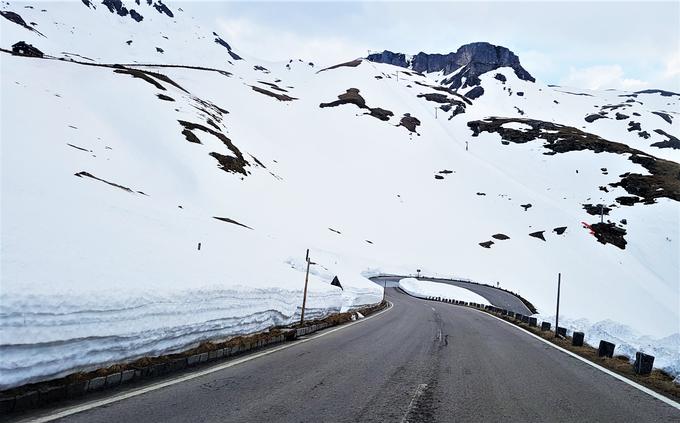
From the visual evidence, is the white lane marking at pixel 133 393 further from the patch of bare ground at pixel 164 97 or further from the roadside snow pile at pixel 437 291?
the patch of bare ground at pixel 164 97

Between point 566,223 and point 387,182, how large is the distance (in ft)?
118

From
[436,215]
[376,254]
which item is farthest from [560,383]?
[436,215]

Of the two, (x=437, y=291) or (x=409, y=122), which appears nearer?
(x=437, y=291)

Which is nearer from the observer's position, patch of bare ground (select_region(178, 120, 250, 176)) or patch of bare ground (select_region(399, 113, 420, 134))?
patch of bare ground (select_region(178, 120, 250, 176))

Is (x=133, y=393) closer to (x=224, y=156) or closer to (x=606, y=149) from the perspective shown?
(x=224, y=156)

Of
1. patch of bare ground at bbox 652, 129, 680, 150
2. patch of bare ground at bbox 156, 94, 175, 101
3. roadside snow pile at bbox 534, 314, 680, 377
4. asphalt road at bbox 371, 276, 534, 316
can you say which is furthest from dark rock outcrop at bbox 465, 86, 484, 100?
roadside snow pile at bbox 534, 314, 680, 377

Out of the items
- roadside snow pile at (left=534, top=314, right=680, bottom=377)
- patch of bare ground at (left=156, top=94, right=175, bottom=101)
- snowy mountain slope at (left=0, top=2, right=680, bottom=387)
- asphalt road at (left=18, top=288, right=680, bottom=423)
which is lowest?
asphalt road at (left=18, top=288, right=680, bottom=423)

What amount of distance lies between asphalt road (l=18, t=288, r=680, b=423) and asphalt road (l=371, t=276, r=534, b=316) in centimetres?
3576

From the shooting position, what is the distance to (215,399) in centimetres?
567

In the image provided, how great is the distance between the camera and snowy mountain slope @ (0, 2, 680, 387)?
266 inches

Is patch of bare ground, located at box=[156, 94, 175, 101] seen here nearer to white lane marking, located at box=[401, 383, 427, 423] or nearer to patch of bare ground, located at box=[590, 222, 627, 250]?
patch of bare ground, located at box=[590, 222, 627, 250]

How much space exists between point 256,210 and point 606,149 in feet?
306

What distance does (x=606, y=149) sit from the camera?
10825 centimetres

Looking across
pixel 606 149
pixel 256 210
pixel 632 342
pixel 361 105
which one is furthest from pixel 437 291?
pixel 361 105
